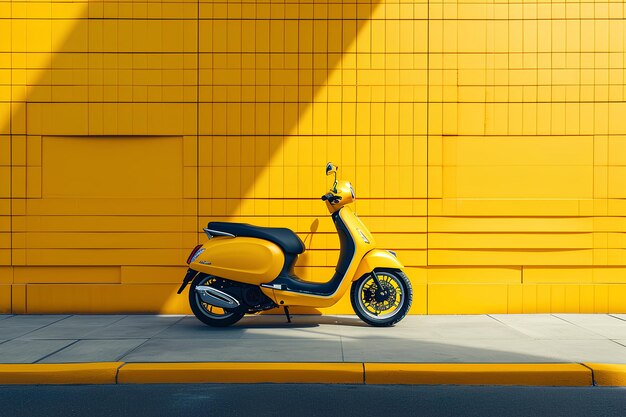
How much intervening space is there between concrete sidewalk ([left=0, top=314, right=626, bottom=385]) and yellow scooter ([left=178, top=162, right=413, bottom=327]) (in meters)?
0.27

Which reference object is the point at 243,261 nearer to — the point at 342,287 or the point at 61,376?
the point at 342,287

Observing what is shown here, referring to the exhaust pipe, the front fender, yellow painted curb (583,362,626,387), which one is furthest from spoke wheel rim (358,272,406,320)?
yellow painted curb (583,362,626,387)

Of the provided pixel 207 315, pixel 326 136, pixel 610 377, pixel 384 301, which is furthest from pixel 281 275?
pixel 610 377

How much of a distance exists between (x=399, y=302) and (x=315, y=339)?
130 centimetres

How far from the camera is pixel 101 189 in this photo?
28.3ft

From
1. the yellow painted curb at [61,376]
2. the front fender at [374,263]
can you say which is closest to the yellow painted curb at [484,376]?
the yellow painted curb at [61,376]

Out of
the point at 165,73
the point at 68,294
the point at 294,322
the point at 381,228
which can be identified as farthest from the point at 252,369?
the point at 165,73

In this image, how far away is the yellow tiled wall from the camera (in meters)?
8.49

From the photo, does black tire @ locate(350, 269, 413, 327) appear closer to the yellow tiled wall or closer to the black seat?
the black seat

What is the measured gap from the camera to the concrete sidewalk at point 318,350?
529cm

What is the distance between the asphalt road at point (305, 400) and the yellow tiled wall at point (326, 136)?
11.2ft

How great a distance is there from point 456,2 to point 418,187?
245 cm

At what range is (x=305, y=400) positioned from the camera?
4.79 m

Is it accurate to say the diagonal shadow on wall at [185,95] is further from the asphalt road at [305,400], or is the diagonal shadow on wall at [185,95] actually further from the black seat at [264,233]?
the asphalt road at [305,400]
